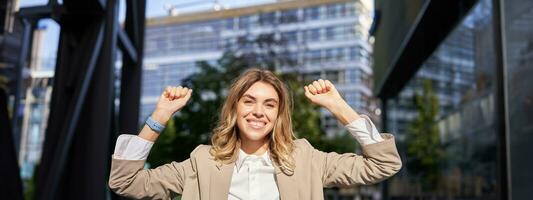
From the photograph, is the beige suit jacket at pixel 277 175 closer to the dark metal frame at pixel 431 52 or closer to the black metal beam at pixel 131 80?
the dark metal frame at pixel 431 52

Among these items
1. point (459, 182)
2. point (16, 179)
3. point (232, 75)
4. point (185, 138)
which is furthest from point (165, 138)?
point (16, 179)

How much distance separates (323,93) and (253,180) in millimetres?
388

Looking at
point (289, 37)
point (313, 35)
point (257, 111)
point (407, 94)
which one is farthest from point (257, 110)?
point (313, 35)

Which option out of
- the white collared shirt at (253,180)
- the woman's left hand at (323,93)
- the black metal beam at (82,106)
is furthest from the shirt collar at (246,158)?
the black metal beam at (82,106)

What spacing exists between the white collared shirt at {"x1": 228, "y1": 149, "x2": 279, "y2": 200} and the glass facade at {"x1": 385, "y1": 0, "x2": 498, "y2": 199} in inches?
126

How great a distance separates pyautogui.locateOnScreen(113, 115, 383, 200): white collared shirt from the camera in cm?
181

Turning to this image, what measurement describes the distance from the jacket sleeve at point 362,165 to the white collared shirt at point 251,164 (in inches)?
1.3

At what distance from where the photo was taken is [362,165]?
73.6 inches

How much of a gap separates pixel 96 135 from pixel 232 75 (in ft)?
41.5

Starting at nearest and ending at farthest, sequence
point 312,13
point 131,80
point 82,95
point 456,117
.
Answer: point 82,95, point 131,80, point 456,117, point 312,13

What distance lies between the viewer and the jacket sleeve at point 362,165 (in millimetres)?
1839

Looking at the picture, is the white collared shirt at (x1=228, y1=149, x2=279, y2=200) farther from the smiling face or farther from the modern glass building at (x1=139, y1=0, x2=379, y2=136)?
the modern glass building at (x1=139, y1=0, x2=379, y2=136)

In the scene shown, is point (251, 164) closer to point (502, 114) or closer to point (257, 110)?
point (257, 110)

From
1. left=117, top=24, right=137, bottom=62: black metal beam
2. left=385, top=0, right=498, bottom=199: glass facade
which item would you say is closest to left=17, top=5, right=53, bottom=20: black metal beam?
left=117, top=24, right=137, bottom=62: black metal beam
